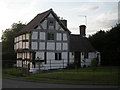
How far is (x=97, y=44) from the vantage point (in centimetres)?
3897

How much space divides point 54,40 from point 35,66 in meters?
5.67

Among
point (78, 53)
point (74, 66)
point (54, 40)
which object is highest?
point (54, 40)

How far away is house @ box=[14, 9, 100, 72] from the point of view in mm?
28922

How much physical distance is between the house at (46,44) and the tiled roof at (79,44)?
1264 millimetres

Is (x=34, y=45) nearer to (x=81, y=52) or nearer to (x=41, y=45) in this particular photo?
(x=41, y=45)

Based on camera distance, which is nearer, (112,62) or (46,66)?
(46,66)

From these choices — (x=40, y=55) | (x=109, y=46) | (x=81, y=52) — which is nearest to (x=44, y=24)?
(x=40, y=55)

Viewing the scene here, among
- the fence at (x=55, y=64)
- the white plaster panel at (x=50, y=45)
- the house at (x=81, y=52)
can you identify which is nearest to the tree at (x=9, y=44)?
the fence at (x=55, y=64)

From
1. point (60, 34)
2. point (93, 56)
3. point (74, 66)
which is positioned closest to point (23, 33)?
point (60, 34)

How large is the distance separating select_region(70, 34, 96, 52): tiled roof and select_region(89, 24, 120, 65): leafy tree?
2.74 m

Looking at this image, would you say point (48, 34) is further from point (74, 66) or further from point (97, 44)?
point (97, 44)

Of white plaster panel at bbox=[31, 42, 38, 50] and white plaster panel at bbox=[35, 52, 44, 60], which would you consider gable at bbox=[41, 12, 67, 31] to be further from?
white plaster panel at bbox=[35, 52, 44, 60]

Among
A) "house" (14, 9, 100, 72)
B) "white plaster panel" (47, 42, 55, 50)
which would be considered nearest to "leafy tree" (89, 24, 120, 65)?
"house" (14, 9, 100, 72)

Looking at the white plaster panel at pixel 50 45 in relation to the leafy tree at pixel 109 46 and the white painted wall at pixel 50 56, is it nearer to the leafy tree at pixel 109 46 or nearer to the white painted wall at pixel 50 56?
the white painted wall at pixel 50 56
